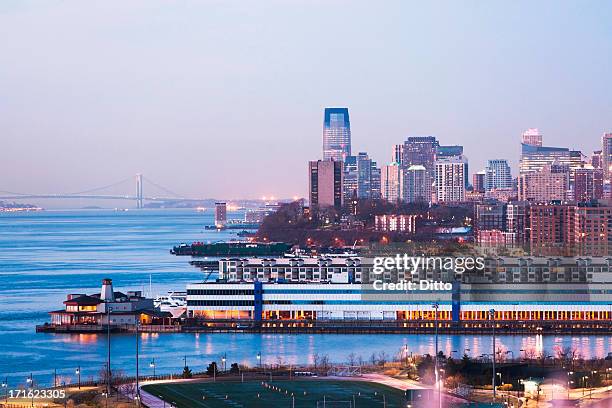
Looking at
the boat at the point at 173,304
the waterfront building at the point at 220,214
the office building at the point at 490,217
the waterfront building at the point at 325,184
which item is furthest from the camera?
the waterfront building at the point at 220,214

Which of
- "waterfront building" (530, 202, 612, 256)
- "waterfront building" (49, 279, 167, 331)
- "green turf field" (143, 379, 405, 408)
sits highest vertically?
"waterfront building" (530, 202, 612, 256)

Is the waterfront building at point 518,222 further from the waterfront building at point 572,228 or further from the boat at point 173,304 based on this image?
the boat at point 173,304

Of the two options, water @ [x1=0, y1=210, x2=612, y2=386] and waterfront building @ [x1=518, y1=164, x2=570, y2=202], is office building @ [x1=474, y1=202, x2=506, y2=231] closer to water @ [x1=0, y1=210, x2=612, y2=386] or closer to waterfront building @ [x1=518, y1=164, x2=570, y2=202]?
waterfront building @ [x1=518, y1=164, x2=570, y2=202]

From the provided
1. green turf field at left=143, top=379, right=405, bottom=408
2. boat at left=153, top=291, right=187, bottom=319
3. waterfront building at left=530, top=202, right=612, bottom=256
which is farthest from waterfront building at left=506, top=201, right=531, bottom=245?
green turf field at left=143, top=379, right=405, bottom=408

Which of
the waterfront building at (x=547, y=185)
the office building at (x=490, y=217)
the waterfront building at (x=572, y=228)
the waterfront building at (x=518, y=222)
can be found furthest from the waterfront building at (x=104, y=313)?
the waterfront building at (x=547, y=185)

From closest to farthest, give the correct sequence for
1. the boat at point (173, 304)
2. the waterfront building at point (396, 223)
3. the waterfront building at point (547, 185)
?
the boat at point (173, 304)
the waterfront building at point (396, 223)
the waterfront building at point (547, 185)

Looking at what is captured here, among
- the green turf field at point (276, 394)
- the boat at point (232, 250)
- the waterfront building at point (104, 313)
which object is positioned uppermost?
the boat at point (232, 250)

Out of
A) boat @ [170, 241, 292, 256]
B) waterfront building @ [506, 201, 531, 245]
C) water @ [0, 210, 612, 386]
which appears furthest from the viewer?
waterfront building @ [506, 201, 531, 245]
